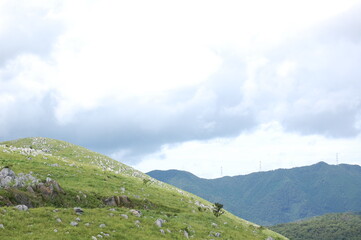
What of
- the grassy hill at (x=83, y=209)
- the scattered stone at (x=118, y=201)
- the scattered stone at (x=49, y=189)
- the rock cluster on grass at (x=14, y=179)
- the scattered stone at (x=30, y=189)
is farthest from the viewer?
the scattered stone at (x=118, y=201)

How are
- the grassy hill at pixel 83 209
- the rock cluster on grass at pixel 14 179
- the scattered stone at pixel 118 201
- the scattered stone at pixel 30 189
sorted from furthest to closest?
1. the scattered stone at pixel 118 201
2. the scattered stone at pixel 30 189
3. the rock cluster on grass at pixel 14 179
4. the grassy hill at pixel 83 209

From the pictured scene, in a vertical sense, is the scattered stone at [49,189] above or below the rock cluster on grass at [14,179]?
below

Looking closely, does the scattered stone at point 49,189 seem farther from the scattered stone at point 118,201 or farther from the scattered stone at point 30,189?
the scattered stone at point 118,201

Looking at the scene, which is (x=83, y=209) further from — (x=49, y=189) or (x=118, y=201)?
(x=118, y=201)

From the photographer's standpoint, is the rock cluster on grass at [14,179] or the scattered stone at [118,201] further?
the scattered stone at [118,201]

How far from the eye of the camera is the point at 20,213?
83.2ft

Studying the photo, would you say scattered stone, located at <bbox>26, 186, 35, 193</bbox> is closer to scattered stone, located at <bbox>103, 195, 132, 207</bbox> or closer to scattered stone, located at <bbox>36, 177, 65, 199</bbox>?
scattered stone, located at <bbox>36, 177, 65, 199</bbox>

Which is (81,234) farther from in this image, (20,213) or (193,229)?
(193,229)

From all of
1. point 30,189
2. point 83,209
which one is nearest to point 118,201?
point 83,209

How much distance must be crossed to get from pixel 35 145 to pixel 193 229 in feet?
248

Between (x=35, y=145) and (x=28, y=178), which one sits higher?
(x=35, y=145)

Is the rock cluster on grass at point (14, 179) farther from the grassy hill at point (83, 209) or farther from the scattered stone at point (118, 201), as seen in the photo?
the scattered stone at point (118, 201)

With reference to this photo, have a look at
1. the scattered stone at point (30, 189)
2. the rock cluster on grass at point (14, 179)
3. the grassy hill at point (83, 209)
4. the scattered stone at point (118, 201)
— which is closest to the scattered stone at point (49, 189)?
the grassy hill at point (83, 209)

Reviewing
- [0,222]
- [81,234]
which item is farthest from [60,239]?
[0,222]
